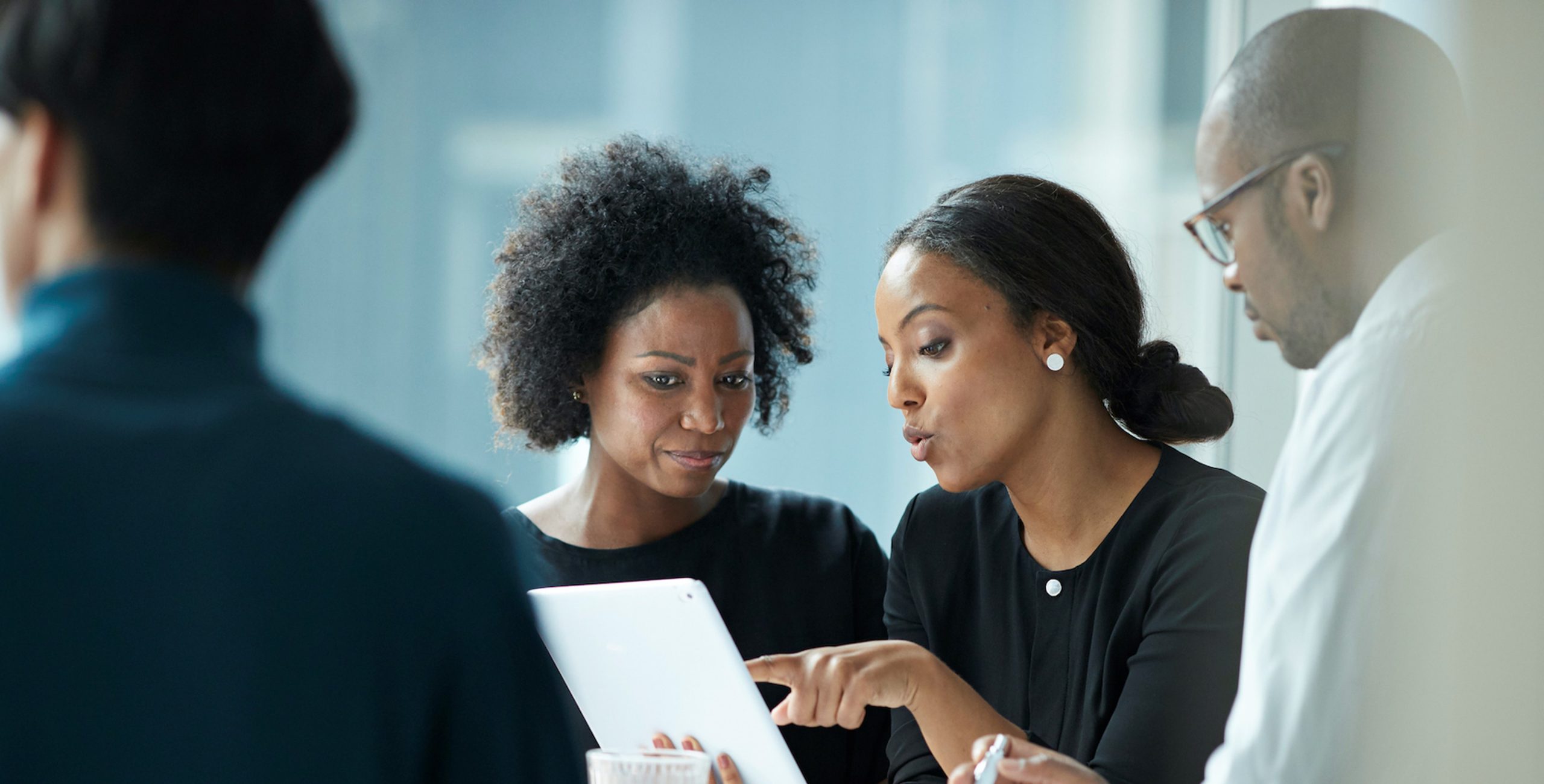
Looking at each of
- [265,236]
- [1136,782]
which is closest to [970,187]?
[1136,782]

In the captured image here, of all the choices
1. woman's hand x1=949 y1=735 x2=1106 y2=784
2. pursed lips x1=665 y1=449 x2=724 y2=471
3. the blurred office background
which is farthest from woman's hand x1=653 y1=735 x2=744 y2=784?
the blurred office background

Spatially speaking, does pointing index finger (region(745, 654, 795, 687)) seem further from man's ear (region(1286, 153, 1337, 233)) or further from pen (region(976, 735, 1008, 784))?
man's ear (region(1286, 153, 1337, 233))

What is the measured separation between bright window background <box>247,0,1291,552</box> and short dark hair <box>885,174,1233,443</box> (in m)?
1.16

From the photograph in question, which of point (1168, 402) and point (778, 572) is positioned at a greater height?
point (1168, 402)

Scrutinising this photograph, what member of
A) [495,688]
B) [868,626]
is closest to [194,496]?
[495,688]

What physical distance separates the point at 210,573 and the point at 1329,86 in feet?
3.26

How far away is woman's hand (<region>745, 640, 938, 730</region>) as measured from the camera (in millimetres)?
1327

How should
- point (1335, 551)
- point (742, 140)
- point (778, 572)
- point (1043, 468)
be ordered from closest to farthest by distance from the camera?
1. point (1335, 551)
2. point (1043, 468)
3. point (778, 572)
4. point (742, 140)

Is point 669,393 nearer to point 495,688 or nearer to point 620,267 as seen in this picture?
point 620,267

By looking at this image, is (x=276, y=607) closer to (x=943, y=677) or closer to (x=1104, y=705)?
(x=943, y=677)

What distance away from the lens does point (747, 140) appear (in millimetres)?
3312

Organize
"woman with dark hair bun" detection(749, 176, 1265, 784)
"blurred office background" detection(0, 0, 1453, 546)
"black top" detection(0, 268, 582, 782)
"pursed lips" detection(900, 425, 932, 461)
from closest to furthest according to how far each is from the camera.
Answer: "black top" detection(0, 268, 582, 782)
"woman with dark hair bun" detection(749, 176, 1265, 784)
"pursed lips" detection(900, 425, 932, 461)
"blurred office background" detection(0, 0, 1453, 546)

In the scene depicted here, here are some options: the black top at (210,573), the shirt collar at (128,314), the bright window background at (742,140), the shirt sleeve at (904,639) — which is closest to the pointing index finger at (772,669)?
the shirt sleeve at (904,639)

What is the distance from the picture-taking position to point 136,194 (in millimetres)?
620
